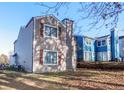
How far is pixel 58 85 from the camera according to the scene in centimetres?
887

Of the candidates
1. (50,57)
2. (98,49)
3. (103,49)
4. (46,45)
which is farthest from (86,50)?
(46,45)

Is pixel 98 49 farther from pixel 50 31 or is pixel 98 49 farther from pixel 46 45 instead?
pixel 46 45

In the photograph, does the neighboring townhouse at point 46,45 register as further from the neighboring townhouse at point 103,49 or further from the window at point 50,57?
the neighboring townhouse at point 103,49

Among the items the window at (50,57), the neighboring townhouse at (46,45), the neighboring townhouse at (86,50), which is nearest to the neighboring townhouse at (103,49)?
the neighboring townhouse at (86,50)

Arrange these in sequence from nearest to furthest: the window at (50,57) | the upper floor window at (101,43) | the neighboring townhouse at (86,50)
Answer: the window at (50,57)
the upper floor window at (101,43)
the neighboring townhouse at (86,50)

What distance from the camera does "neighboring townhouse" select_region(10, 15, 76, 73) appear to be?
524 inches

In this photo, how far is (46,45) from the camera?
13828 millimetres

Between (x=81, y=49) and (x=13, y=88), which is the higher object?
(x=81, y=49)

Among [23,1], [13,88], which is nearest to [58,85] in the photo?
[13,88]

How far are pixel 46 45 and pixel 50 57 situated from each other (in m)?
0.68

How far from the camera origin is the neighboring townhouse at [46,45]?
13.3 m

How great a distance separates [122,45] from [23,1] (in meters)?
15.5

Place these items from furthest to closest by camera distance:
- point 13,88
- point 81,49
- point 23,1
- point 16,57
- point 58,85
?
1. point 81,49
2. point 16,57
3. point 23,1
4. point 58,85
5. point 13,88

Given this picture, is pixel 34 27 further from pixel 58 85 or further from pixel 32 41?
pixel 58 85
